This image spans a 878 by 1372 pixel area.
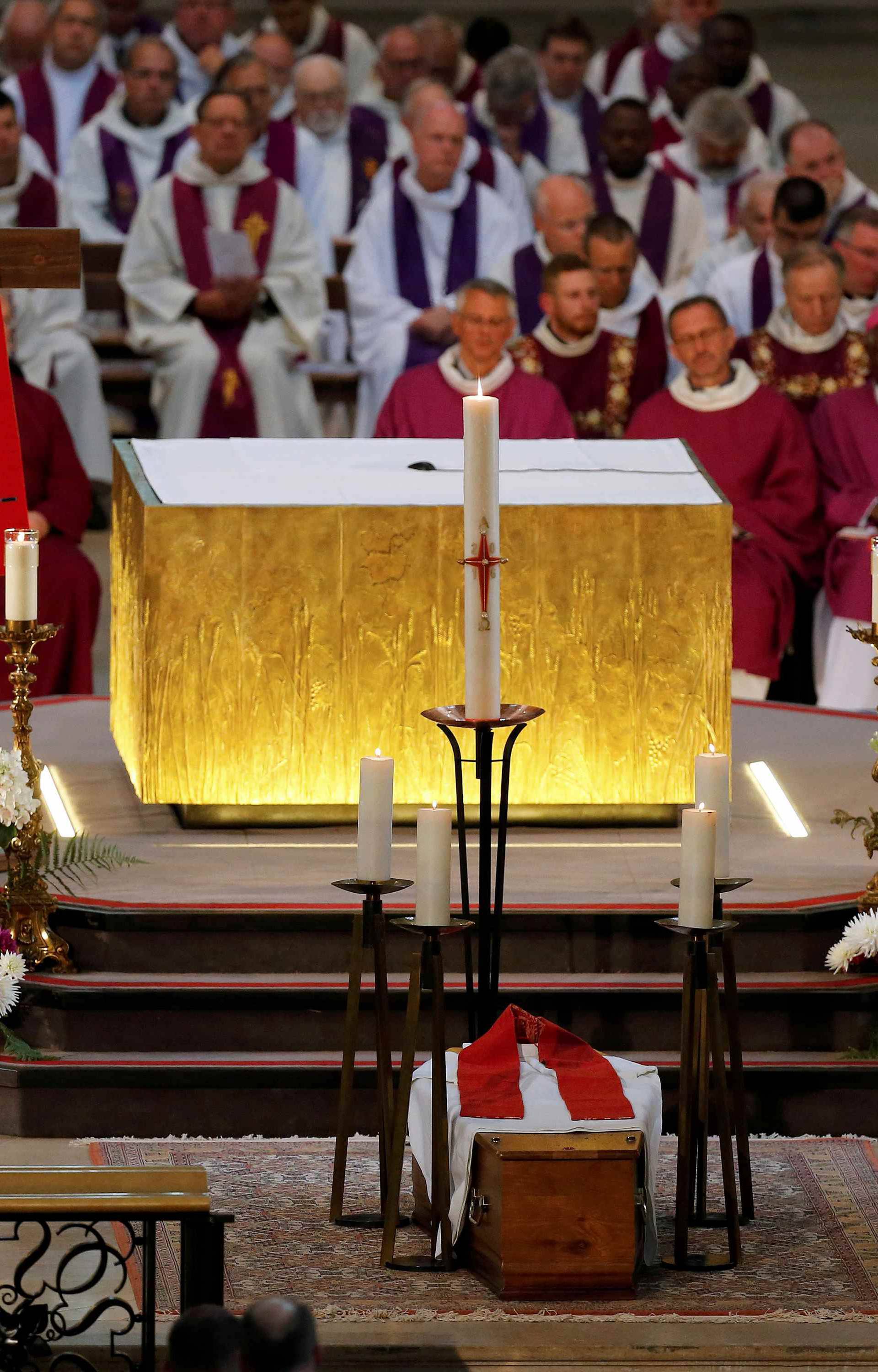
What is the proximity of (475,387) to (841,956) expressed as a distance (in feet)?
14.5

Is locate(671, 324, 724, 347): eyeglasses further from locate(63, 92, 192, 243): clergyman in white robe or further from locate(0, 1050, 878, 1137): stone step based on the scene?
locate(0, 1050, 878, 1137): stone step

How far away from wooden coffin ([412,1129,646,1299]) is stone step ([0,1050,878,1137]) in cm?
96

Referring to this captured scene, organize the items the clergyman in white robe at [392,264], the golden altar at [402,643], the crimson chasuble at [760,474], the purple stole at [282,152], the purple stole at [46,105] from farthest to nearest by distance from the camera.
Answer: the purple stole at [46,105] < the purple stole at [282,152] < the clergyman in white robe at [392,264] < the crimson chasuble at [760,474] < the golden altar at [402,643]

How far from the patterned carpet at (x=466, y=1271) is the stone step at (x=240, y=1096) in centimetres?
8

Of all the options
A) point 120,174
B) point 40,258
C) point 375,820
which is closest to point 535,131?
point 120,174

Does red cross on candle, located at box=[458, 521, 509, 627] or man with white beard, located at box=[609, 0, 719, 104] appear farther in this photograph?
man with white beard, located at box=[609, 0, 719, 104]

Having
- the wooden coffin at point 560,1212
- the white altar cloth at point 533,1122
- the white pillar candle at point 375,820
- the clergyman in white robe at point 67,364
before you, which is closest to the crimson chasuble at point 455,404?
the clergyman in white robe at point 67,364

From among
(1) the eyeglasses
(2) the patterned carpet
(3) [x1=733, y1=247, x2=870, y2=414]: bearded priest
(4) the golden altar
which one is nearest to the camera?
(2) the patterned carpet

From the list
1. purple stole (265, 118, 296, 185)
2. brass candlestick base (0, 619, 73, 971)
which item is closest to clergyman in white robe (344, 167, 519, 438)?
purple stole (265, 118, 296, 185)

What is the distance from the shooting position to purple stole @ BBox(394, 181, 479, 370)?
36.6ft

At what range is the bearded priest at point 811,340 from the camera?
33.3 feet

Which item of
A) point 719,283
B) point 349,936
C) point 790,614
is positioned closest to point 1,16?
point 719,283

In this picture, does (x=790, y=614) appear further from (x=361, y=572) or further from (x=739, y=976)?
(x=739, y=976)

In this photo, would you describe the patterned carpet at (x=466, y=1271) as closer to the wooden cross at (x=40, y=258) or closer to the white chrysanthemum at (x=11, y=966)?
the white chrysanthemum at (x=11, y=966)
